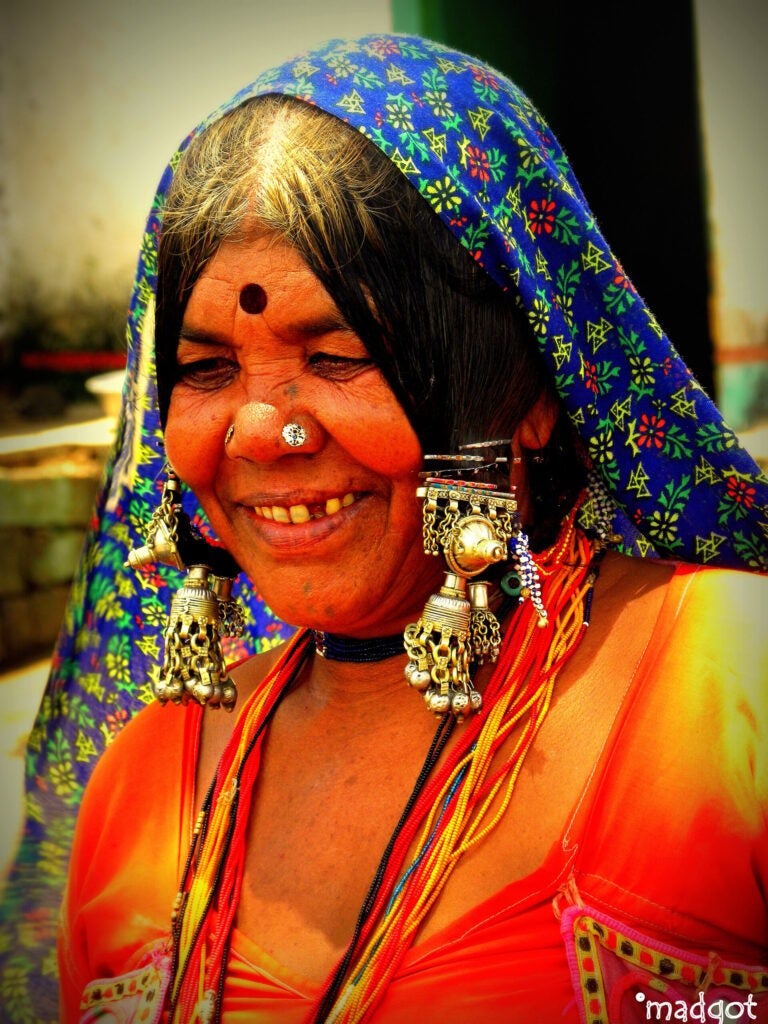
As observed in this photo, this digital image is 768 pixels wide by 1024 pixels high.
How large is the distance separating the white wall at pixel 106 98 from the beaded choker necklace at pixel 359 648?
2.21 metres

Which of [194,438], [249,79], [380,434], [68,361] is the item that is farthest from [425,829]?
[68,361]

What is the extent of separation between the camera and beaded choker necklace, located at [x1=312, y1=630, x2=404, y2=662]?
199cm

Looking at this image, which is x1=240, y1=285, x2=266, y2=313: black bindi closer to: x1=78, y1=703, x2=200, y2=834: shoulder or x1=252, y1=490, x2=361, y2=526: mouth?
x1=252, y1=490, x2=361, y2=526: mouth

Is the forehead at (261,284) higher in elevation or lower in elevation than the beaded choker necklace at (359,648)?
higher

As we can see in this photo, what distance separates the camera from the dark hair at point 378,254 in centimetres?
169

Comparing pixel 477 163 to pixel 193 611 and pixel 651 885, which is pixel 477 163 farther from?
pixel 651 885

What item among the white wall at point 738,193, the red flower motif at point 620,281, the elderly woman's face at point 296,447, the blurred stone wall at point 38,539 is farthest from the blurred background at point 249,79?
the elderly woman's face at point 296,447

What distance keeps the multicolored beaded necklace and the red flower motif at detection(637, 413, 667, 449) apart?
18 cm

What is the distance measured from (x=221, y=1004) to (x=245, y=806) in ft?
1.12

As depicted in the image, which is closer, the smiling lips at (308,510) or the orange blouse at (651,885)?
the orange blouse at (651,885)

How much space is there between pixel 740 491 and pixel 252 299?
844 millimetres

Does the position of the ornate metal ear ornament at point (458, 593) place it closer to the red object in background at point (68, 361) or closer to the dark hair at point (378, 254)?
the dark hair at point (378, 254)

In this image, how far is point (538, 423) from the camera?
190cm

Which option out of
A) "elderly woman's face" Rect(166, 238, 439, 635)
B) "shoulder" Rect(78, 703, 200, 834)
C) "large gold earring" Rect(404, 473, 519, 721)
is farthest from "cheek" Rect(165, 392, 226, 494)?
"shoulder" Rect(78, 703, 200, 834)
